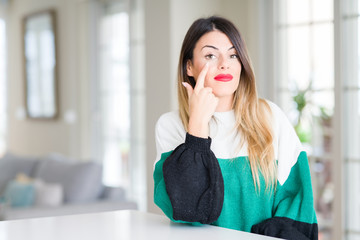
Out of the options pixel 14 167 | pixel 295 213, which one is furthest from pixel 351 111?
pixel 14 167

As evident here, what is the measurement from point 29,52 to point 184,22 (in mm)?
3064

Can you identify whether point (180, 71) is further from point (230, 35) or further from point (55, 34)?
point (55, 34)

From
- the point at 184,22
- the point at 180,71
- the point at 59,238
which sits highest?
the point at 184,22

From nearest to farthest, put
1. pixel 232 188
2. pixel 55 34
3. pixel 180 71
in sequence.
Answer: pixel 232 188 < pixel 180 71 < pixel 55 34

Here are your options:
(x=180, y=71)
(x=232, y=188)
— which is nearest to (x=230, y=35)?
(x=180, y=71)

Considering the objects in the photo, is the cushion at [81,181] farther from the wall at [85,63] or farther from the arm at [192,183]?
the arm at [192,183]

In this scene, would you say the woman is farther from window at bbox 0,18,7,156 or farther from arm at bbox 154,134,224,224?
window at bbox 0,18,7,156

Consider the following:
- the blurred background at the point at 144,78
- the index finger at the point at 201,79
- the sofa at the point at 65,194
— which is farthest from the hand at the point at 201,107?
the sofa at the point at 65,194

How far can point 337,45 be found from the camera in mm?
3395

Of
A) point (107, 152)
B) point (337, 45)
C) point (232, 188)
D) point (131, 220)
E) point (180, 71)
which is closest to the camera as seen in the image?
point (131, 220)

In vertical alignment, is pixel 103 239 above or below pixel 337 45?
below

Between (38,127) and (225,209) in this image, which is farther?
(38,127)

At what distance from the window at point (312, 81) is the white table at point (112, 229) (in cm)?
226

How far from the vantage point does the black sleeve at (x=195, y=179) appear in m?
1.49
